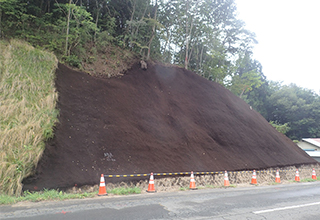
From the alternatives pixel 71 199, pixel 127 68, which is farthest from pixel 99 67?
pixel 71 199

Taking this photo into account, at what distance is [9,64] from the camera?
11578 millimetres

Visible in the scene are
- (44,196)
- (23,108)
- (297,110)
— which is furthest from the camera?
(297,110)

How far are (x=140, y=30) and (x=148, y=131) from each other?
12.7 metres

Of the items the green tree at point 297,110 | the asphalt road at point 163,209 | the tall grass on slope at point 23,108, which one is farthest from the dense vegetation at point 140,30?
the asphalt road at point 163,209

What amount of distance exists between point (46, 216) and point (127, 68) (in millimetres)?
13520

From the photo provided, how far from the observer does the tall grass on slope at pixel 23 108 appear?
7184 millimetres

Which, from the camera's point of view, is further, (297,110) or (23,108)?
(297,110)

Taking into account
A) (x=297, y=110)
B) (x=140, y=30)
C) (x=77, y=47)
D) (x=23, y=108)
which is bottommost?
(x=23, y=108)

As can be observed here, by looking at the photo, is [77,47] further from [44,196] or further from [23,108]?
[44,196]

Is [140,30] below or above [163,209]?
above

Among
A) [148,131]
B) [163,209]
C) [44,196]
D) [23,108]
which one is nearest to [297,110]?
[148,131]

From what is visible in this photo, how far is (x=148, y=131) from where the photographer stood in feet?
41.3

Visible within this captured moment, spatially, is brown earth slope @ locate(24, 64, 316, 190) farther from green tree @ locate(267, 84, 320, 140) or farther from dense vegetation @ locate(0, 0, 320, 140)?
green tree @ locate(267, 84, 320, 140)

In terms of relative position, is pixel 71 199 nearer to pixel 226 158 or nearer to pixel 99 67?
pixel 226 158
